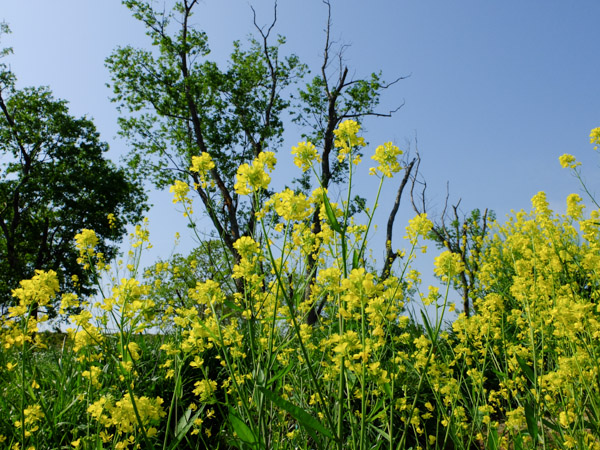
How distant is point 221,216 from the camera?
14414mm

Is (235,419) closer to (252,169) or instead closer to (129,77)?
(252,169)

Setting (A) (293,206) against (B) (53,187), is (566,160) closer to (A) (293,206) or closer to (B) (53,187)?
(A) (293,206)

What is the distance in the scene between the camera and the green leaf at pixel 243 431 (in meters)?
1.50

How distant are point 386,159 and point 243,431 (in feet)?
4.07

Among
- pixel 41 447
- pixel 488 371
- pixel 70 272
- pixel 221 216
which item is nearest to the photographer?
pixel 41 447

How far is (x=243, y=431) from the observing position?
1.53 m

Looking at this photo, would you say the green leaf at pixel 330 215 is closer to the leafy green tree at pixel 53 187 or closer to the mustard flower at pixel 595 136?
the mustard flower at pixel 595 136

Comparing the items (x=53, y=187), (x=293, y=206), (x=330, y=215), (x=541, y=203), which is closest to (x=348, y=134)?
(x=293, y=206)

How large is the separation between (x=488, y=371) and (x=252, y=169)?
13.9ft

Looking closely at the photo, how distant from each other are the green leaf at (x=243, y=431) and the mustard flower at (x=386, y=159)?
1.12 meters

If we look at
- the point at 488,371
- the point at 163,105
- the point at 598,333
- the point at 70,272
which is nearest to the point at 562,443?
the point at 598,333

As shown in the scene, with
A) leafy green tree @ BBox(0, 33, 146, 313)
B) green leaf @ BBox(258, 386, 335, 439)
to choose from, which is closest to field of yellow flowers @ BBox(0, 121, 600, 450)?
green leaf @ BBox(258, 386, 335, 439)

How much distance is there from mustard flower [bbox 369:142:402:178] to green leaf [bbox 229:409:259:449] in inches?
44.3

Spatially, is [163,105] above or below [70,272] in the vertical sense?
above
